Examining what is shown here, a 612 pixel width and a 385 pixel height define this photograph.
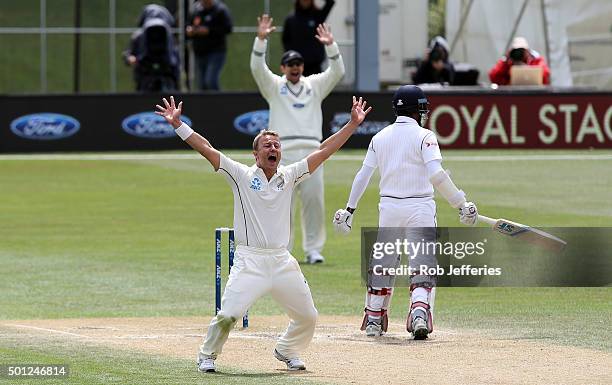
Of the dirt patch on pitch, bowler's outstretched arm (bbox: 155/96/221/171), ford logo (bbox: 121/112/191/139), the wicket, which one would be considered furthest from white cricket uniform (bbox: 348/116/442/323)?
ford logo (bbox: 121/112/191/139)

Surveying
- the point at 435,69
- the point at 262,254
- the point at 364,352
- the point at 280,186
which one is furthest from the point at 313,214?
the point at 435,69

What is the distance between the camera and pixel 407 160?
12.3 meters

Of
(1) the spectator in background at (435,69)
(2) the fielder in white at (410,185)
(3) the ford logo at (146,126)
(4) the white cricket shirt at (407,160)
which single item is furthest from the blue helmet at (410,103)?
(1) the spectator in background at (435,69)

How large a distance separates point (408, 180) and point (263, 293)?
2.10 m

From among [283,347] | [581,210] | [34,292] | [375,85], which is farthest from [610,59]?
[283,347]

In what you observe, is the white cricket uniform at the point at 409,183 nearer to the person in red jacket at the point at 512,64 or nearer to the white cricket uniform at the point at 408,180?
the white cricket uniform at the point at 408,180

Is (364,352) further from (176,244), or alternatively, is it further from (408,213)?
(176,244)

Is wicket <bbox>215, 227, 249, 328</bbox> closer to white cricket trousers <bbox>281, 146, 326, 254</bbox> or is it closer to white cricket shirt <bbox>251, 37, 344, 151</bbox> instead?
white cricket shirt <bbox>251, 37, 344, 151</bbox>

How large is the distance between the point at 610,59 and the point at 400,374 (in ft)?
99.7

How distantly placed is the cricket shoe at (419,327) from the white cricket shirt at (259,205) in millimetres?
1712

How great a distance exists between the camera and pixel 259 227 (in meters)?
10.8

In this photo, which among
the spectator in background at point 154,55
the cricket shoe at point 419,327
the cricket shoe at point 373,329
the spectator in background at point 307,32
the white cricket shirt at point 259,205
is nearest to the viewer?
the white cricket shirt at point 259,205

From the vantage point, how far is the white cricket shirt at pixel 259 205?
1080cm

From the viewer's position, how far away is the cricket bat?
41.1 feet
